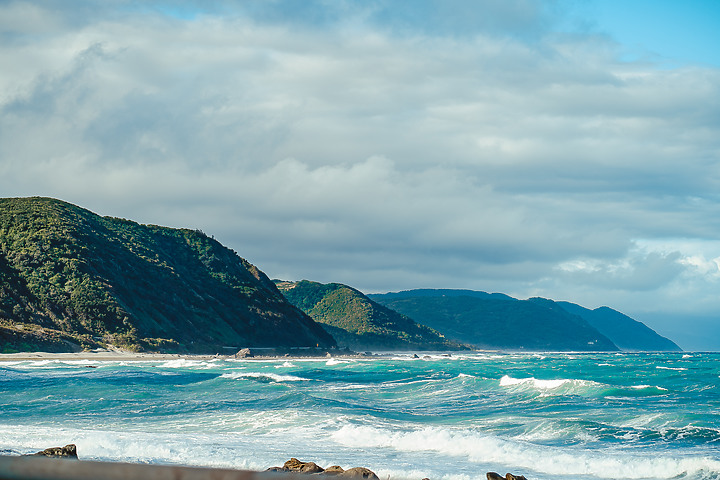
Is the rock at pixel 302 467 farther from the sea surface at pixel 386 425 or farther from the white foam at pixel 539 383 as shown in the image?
the white foam at pixel 539 383

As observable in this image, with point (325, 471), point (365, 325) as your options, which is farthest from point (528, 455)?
point (365, 325)

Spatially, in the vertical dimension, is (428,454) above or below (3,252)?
below

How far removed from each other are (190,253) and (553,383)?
98245 mm

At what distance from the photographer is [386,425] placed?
2527 centimetres

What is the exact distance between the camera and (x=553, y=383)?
1612 inches

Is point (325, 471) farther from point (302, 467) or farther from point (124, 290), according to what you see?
point (124, 290)

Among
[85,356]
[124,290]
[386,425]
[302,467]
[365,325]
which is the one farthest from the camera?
[365,325]

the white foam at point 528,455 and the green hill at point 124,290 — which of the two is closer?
the white foam at point 528,455

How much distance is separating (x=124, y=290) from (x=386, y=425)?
248 feet

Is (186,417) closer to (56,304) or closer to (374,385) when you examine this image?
(374,385)

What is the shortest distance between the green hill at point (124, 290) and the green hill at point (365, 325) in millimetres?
34470

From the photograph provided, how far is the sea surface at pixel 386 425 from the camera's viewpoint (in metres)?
Answer: 18.3

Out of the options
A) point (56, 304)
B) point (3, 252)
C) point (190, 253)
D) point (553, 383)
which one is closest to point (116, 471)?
point (553, 383)

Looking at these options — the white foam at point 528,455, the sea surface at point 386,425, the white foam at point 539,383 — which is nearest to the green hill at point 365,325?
the white foam at point 539,383
